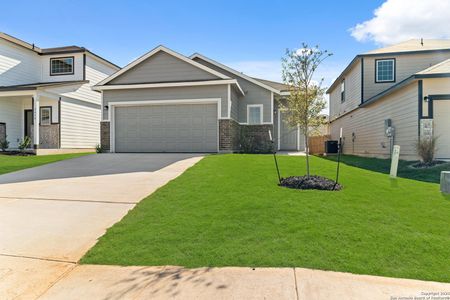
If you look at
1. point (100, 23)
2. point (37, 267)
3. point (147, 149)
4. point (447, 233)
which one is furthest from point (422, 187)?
point (100, 23)

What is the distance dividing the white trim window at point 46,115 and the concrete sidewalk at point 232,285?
1772cm

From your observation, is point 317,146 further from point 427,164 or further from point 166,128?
point 166,128

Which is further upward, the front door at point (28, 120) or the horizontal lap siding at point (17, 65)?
the horizontal lap siding at point (17, 65)

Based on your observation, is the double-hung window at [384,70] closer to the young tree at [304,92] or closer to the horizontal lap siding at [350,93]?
the horizontal lap siding at [350,93]

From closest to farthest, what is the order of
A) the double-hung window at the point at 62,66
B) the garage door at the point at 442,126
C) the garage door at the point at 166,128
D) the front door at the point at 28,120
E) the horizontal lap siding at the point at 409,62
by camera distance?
the garage door at the point at 442,126
the garage door at the point at 166,128
the horizontal lap siding at the point at 409,62
the front door at the point at 28,120
the double-hung window at the point at 62,66

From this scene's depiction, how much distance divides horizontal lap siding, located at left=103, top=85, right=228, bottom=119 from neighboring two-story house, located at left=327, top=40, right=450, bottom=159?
776 cm

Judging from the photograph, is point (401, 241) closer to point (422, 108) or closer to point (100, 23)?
point (422, 108)

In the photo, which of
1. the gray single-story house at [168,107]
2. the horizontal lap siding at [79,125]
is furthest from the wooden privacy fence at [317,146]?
the horizontal lap siding at [79,125]

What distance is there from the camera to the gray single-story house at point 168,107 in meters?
14.8

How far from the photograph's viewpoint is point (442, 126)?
1109 cm

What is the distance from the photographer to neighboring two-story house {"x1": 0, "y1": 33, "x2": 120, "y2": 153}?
57.4ft

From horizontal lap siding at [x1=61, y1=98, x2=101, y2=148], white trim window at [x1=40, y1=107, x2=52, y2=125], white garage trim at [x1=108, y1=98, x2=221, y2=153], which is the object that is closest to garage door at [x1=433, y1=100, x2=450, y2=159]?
white garage trim at [x1=108, y1=98, x2=221, y2=153]

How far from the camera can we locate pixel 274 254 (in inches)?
145

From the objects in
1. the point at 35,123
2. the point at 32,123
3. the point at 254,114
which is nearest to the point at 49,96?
the point at 35,123
